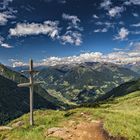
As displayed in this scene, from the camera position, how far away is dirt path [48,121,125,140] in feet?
133

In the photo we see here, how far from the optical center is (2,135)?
148ft

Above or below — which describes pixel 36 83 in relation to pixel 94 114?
above

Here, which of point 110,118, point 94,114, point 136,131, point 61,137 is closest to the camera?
point 61,137

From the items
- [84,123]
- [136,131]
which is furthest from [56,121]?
[136,131]

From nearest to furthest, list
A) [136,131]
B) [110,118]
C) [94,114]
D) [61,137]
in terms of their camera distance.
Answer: [61,137]
[136,131]
[110,118]
[94,114]

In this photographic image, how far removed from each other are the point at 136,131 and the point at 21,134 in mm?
15929

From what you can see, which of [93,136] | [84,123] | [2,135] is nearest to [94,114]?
[84,123]

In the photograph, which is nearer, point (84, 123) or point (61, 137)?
point (61, 137)

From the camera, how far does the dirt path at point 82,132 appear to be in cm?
4067

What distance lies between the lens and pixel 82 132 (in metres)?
41.7

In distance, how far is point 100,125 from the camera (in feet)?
145

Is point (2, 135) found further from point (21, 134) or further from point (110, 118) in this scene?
point (110, 118)

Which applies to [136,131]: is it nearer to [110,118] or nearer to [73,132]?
[110,118]

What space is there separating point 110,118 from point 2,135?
16327mm
